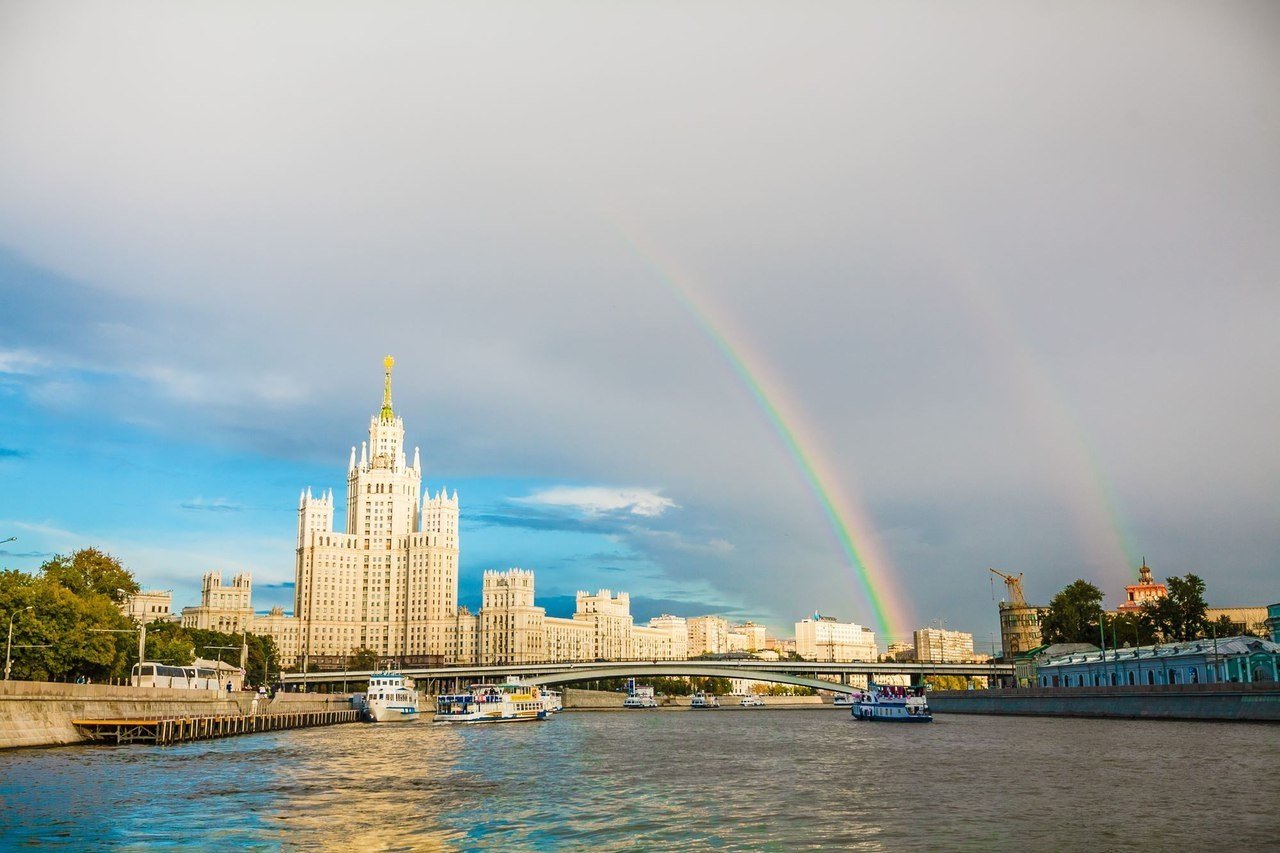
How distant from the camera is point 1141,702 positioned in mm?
110938

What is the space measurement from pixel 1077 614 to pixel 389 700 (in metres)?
100

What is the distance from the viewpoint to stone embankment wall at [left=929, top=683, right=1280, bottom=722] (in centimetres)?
9106

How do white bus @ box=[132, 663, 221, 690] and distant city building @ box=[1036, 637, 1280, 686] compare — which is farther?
distant city building @ box=[1036, 637, 1280, 686]

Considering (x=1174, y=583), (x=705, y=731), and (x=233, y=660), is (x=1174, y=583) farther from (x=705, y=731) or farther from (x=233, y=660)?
(x=233, y=660)

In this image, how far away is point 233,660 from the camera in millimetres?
183500

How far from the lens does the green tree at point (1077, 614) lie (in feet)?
508

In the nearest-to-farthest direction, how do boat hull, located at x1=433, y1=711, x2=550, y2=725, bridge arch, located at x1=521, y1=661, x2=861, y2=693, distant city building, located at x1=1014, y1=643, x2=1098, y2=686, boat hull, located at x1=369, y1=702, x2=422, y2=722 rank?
boat hull, located at x1=433, y1=711, x2=550, y2=725 < boat hull, located at x1=369, y1=702, x2=422, y2=722 < distant city building, located at x1=1014, y1=643, x2=1098, y2=686 < bridge arch, located at x1=521, y1=661, x2=861, y2=693

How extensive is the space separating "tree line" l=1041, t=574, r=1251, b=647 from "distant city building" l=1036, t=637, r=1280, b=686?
377 cm

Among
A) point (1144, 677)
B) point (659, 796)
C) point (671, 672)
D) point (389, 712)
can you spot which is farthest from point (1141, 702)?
point (389, 712)

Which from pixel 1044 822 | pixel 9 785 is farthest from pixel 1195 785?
pixel 9 785

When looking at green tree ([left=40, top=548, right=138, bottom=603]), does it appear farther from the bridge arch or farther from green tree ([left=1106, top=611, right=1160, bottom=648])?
green tree ([left=1106, top=611, right=1160, bottom=648])

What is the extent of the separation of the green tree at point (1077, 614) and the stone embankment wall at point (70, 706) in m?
117

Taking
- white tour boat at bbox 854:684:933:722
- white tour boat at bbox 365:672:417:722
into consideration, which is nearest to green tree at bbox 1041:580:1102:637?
white tour boat at bbox 854:684:933:722

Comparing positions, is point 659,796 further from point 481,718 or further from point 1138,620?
point 1138,620
